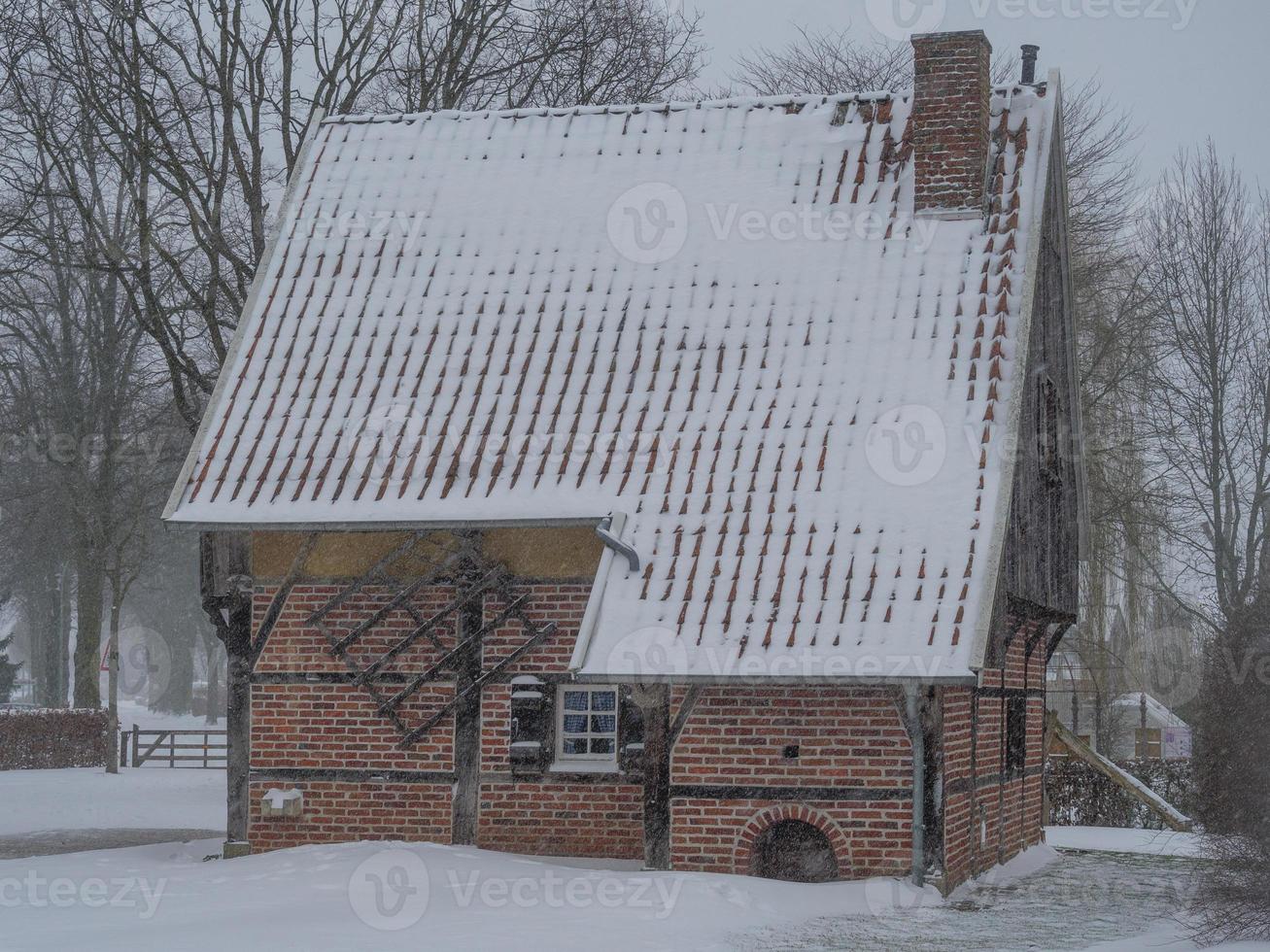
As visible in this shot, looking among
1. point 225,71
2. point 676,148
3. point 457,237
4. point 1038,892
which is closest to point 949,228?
point 676,148

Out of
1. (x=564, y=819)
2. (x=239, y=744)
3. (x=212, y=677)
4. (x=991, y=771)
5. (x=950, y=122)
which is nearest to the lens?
(x=564, y=819)

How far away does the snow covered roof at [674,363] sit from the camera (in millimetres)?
13406

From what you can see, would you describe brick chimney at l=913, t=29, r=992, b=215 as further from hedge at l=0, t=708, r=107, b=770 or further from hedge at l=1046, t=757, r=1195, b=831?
hedge at l=0, t=708, r=107, b=770

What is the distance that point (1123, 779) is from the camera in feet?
71.1

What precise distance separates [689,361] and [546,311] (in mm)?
1666

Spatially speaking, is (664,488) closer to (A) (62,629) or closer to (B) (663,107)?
(B) (663,107)

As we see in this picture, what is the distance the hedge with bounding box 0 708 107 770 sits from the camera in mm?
32281

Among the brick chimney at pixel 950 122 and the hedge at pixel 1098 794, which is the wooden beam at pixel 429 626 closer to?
the brick chimney at pixel 950 122

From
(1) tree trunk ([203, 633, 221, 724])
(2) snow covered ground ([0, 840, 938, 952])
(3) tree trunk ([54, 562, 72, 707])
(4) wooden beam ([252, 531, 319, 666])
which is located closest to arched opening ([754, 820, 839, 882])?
(2) snow covered ground ([0, 840, 938, 952])

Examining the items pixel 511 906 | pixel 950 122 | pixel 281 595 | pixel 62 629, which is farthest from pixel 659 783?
pixel 62 629

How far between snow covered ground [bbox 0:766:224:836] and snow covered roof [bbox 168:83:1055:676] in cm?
884

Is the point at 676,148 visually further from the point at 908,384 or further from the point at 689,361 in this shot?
the point at 908,384

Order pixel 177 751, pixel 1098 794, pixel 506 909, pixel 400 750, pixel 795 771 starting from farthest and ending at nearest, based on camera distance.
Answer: pixel 177 751
pixel 1098 794
pixel 400 750
pixel 795 771
pixel 506 909

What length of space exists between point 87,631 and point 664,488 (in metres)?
24.0
